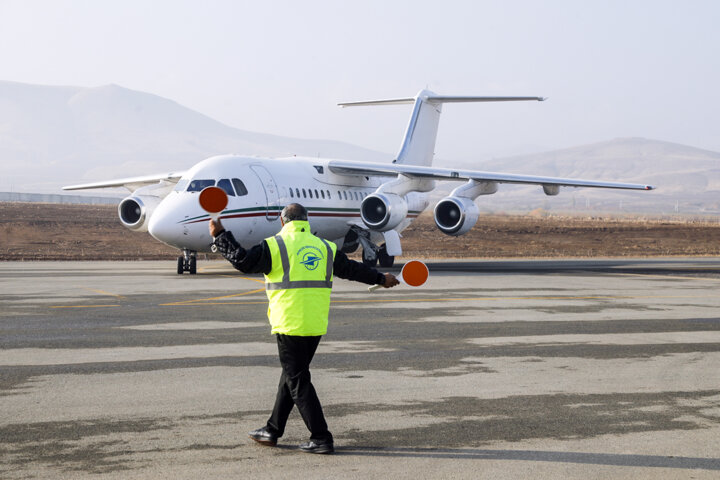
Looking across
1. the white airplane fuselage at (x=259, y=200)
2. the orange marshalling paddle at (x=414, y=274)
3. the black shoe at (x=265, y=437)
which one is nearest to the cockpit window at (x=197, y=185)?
the white airplane fuselage at (x=259, y=200)

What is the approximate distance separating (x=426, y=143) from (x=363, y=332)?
22.9m

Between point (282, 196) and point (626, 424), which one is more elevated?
point (282, 196)

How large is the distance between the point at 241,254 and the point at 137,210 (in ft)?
71.1

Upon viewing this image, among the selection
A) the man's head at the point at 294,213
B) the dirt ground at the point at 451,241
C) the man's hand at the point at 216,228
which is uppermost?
the man's head at the point at 294,213

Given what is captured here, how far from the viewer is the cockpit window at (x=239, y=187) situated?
2473 cm

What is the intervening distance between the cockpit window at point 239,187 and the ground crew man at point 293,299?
17.6m

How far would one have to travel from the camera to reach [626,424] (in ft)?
25.6

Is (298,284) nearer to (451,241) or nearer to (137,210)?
(137,210)

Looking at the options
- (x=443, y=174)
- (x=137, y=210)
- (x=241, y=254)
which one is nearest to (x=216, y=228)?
(x=241, y=254)

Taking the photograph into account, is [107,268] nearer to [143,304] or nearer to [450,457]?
[143,304]

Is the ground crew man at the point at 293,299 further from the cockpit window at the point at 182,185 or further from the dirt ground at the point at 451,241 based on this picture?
the dirt ground at the point at 451,241

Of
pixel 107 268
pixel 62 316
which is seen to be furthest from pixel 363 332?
pixel 107 268

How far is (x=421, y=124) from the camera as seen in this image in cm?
3500

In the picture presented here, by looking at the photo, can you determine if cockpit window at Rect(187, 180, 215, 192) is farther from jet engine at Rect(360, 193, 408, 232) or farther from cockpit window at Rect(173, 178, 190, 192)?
jet engine at Rect(360, 193, 408, 232)
